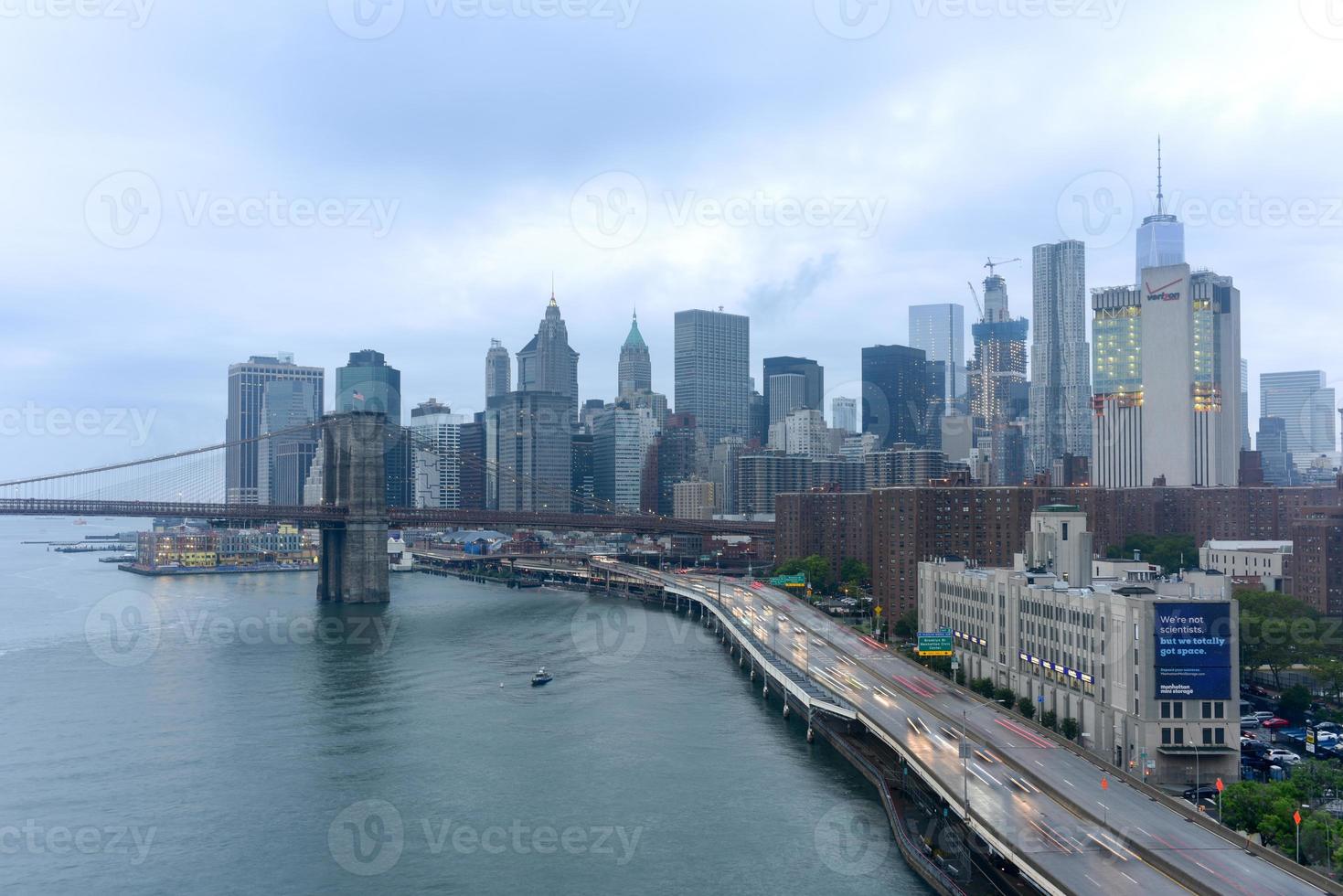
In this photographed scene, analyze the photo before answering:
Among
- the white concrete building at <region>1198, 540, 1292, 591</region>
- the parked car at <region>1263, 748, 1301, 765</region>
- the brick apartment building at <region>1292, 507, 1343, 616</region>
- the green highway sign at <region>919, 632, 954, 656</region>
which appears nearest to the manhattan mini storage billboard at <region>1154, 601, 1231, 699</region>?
the parked car at <region>1263, 748, 1301, 765</region>

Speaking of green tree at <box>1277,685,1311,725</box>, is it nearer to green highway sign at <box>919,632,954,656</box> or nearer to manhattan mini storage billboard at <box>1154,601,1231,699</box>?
manhattan mini storage billboard at <box>1154,601,1231,699</box>

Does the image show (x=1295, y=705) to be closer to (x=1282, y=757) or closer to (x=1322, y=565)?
(x=1282, y=757)

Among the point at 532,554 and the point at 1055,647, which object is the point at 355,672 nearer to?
the point at 1055,647

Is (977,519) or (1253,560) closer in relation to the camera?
(977,519)

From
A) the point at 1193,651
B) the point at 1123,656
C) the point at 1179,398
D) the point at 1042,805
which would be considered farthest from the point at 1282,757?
the point at 1179,398

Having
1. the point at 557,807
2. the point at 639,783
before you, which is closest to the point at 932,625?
the point at 639,783

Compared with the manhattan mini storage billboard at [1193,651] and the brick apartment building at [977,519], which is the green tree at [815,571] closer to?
the brick apartment building at [977,519]

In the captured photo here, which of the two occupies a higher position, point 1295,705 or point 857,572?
point 857,572
